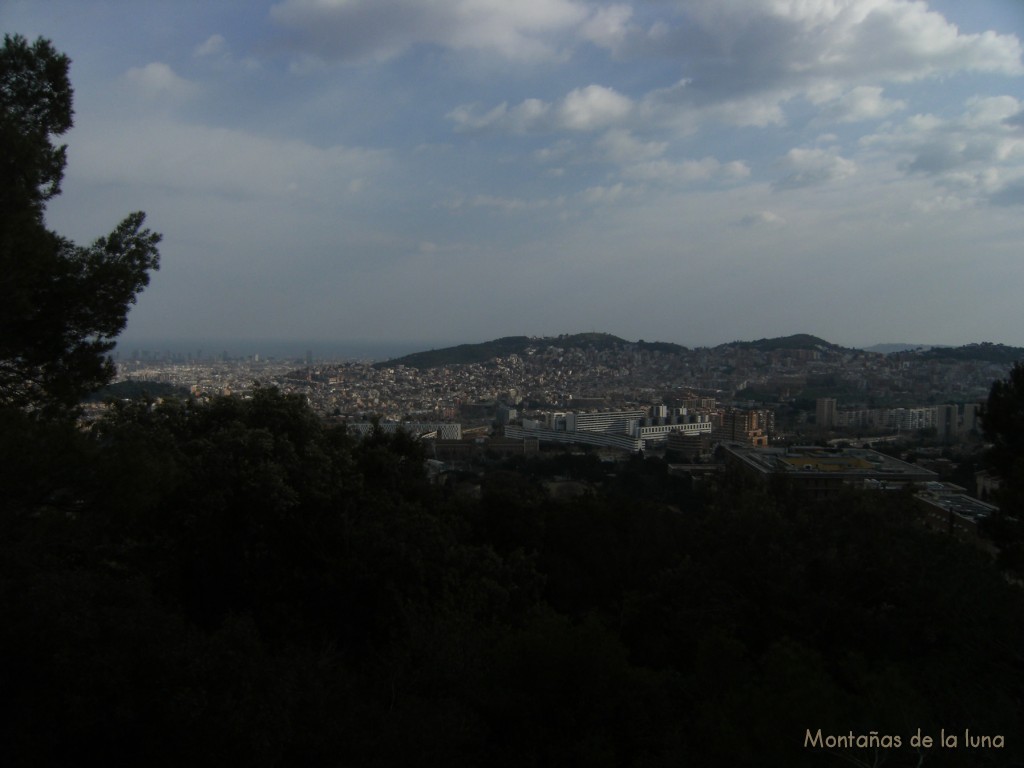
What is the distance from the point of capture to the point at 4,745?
147 inches

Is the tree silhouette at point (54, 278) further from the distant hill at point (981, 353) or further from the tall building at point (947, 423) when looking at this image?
the distant hill at point (981, 353)

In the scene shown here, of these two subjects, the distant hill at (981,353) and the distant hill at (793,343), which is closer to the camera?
the distant hill at (981,353)

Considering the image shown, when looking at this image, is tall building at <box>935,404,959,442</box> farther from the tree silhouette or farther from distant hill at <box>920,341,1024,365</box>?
the tree silhouette

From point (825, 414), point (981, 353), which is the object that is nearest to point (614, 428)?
point (825, 414)

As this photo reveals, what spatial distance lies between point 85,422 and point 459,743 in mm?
3598

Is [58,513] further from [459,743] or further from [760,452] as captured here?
[760,452]

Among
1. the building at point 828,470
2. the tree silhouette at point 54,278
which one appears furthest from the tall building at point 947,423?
the tree silhouette at point 54,278

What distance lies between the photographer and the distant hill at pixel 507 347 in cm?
5188

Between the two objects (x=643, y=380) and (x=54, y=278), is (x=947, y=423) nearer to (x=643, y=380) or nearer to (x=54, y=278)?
(x=643, y=380)

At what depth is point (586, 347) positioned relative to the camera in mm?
59625

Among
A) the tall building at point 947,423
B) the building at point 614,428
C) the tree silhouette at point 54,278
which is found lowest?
the building at point 614,428

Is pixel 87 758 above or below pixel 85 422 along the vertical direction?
below

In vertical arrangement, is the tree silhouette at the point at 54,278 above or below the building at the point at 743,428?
above

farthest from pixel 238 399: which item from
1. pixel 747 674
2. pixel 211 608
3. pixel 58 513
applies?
pixel 747 674
